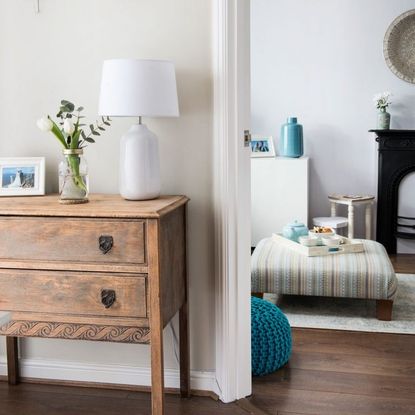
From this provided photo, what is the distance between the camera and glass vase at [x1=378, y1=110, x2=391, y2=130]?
531 centimetres

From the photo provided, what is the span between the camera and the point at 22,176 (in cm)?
252

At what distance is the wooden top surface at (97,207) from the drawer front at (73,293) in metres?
0.21

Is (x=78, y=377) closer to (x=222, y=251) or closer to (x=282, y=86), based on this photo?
(x=222, y=251)

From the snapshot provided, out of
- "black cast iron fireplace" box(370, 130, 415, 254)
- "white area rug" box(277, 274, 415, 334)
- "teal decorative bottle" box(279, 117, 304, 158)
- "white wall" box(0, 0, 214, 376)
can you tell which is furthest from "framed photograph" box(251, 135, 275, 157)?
"white wall" box(0, 0, 214, 376)

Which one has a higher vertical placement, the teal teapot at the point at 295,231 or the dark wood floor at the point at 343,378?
the teal teapot at the point at 295,231

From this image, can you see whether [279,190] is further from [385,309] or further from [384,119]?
[385,309]

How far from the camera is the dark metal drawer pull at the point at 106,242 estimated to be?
209 centimetres

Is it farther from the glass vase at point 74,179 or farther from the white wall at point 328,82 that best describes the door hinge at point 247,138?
the white wall at point 328,82

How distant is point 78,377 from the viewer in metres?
Answer: 2.69

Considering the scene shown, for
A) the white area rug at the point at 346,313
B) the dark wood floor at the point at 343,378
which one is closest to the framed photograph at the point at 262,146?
the white area rug at the point at 346,313

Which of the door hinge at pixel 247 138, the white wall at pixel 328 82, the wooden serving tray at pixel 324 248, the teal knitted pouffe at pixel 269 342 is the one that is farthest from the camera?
the white wall at pixel 328 82

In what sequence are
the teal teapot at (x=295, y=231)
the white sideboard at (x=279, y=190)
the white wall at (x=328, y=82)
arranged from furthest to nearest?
the white wall at (x=328, y=82), the white sideboard at (x=279, y=190), the teal teapot at (x=295, y=231)

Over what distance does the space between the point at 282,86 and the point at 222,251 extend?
3.50 meters

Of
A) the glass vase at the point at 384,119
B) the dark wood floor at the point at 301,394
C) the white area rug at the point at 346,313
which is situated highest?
the glass vase at the point at 384,119
